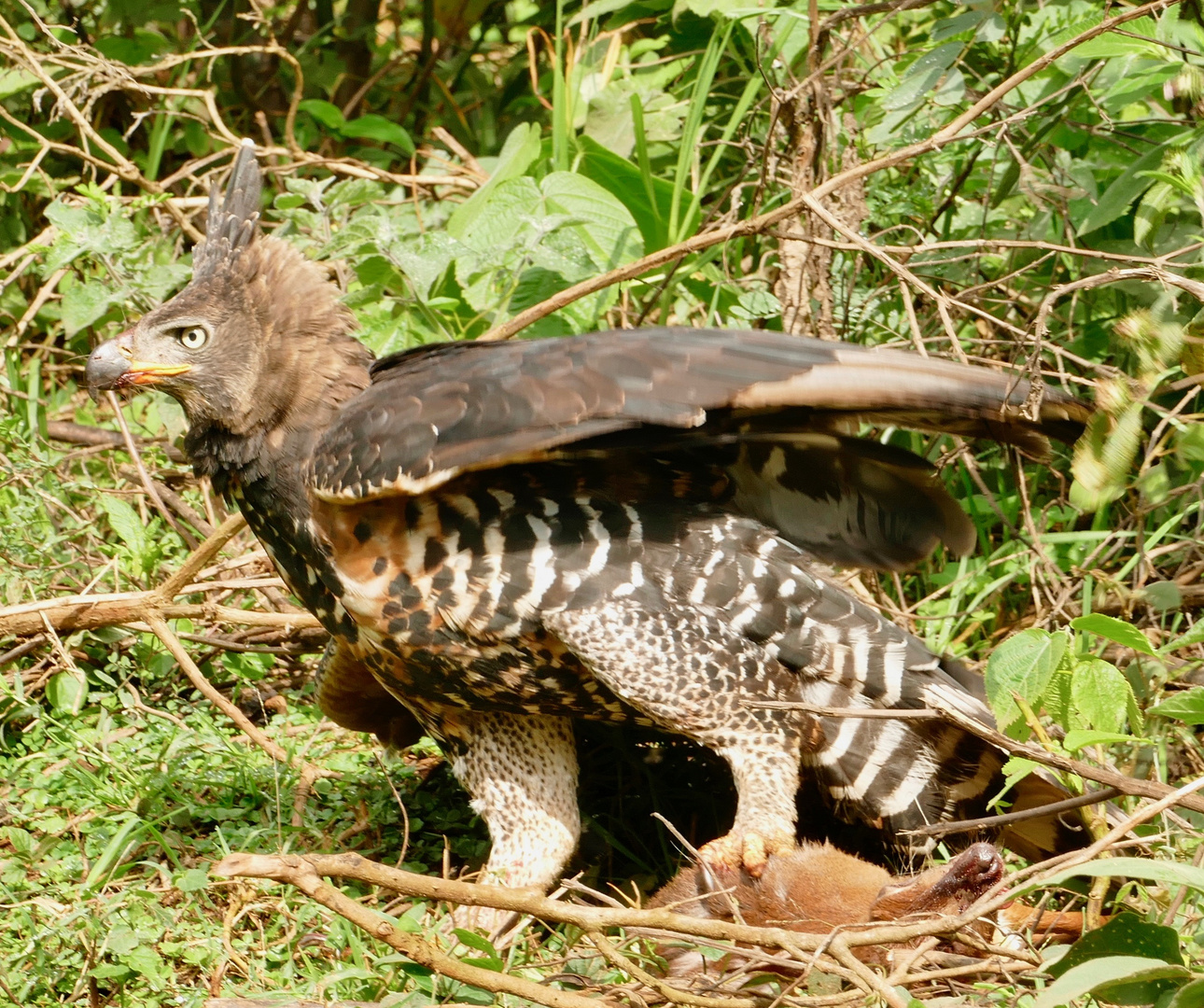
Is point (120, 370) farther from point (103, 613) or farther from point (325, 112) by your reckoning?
point (325, 112)

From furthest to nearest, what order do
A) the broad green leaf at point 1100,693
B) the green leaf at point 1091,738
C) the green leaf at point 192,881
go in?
the green leaf at point 192,881 < the broad green leaf at point 1100,693 < the green leaf at point 1091,738

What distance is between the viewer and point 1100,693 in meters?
2.63

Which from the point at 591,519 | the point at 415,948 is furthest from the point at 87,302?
the point at 415,948

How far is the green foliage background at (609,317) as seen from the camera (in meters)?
3.05

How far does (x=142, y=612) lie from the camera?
13.1 ft

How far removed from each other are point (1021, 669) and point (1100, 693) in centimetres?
15

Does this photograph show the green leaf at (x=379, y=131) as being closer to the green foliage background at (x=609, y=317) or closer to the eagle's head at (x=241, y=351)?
the green foliage background at (x=609, y=317)

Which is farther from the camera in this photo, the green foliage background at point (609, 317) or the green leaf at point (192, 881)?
the green leaf at point (192, 881)

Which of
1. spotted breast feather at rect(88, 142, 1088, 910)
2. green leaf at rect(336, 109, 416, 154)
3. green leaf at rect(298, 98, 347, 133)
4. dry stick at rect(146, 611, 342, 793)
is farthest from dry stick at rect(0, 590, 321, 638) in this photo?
green leaf at rect(298, 98, 347, 133)

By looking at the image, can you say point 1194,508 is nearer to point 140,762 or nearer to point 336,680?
point 336,680

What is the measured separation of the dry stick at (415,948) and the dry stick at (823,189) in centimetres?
196

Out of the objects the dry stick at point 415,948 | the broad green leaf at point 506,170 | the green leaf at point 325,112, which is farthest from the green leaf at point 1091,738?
the green leaf at point 325,112

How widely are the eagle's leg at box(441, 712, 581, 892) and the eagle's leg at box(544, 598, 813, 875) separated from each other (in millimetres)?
435

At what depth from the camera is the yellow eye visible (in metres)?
3.33
